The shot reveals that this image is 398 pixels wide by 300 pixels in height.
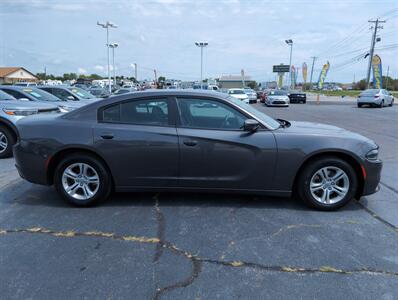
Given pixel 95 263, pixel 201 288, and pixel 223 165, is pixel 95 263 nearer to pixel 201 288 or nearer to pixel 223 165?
pixel 201 288

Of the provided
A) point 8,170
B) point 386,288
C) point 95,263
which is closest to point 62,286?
point 95,263

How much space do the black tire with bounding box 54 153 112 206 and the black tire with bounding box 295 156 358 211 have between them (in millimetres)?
2478

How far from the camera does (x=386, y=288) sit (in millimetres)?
2758

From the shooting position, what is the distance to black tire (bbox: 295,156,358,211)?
4.27 meters

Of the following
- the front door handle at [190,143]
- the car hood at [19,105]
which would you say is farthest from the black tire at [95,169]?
the car hood at [19,105]

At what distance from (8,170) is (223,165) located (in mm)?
4634

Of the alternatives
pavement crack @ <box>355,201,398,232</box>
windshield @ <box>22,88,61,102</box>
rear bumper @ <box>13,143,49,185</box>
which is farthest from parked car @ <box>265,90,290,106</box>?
rear bumper @ <box>13,143,49,185</box>

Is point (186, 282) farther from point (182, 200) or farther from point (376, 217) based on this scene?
point (376, 217)

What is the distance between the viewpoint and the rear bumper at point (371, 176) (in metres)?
4.27

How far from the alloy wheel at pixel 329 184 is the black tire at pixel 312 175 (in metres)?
0.03

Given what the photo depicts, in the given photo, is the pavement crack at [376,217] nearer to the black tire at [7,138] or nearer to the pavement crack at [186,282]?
the pavement crack at [186,282]

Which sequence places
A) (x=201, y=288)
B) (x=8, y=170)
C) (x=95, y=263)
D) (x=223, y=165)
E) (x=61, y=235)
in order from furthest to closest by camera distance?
1. (x=8, y=170)
2. (x=223, y=165)
3. (x=61, y=235)
4. (x=95, y=263)
5. (x=201, y=288)

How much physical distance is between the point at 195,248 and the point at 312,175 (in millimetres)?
1827

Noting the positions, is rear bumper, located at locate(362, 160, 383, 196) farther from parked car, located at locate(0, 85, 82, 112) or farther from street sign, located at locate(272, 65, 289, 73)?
street sign, located at locate(272, 65, 289, 73)
